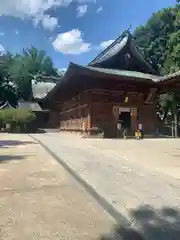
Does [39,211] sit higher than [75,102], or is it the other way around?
[75,102]

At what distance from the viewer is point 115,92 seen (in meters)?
19.3

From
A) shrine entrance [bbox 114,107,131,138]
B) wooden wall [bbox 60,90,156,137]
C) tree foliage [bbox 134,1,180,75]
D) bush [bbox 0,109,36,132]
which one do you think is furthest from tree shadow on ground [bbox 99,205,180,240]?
tree foliage [bbox 134,1,180,75]

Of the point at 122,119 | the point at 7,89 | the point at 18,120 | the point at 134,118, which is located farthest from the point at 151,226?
the point at 7,89

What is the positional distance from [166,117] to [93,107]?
1569 cm

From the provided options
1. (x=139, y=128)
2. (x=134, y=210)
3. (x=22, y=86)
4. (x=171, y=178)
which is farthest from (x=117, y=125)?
(x=22, y=86)

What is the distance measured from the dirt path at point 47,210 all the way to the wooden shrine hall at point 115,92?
1187 cm

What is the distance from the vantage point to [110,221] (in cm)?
336

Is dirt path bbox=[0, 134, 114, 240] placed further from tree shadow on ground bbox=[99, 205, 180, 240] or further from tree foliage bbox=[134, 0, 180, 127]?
Answer: tree foliage bbox=[134, 0, 180, 127]

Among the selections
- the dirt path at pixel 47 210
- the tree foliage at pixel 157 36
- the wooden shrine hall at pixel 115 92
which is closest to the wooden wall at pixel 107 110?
the wooden shrine hall at pixel 115 92

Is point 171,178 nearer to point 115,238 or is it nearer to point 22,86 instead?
point 115,238

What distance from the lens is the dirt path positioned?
2.98 m

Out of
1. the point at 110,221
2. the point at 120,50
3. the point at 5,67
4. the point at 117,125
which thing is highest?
the point at 5,67

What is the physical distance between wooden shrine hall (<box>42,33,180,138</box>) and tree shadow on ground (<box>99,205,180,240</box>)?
44.1 ft

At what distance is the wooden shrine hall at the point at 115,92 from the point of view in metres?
18.1
